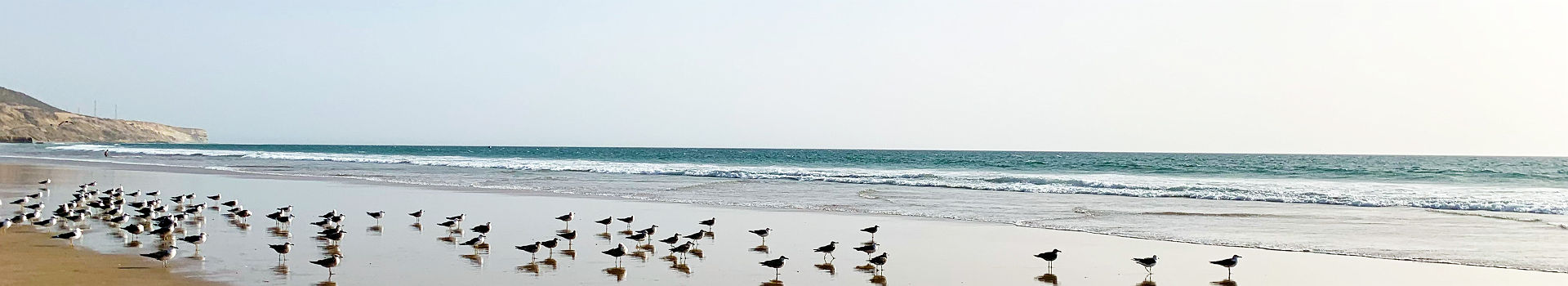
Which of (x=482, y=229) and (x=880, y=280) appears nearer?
(x=880, y=280)

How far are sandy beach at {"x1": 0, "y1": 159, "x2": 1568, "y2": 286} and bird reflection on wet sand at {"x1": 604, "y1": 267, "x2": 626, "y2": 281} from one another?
0.05 feet

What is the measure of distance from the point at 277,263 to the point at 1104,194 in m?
20.0

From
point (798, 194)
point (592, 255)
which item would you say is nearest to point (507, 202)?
point (798, 194)

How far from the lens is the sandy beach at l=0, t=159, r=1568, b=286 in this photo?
29.9 feet

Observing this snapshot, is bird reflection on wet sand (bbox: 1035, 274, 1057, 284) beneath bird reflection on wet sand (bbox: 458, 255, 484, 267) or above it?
above

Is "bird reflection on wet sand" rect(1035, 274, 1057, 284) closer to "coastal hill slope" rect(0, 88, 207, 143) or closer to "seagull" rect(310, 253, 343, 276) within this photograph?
"seagull" rect(310, 253, 343, 276)

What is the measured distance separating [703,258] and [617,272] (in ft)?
4.81

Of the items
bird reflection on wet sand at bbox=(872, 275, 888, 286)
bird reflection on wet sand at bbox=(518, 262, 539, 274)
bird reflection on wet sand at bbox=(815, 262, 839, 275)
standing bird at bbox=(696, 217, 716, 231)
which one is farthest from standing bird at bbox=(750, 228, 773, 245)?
bird reflection on wet sand at bbox=(518, 262, 539, 274)

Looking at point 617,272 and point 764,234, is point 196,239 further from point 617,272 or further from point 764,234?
point 764,234

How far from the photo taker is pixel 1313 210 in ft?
64.4

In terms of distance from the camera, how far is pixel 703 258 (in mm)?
10758

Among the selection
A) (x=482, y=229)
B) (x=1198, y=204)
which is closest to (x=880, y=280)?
(x=482, y=229)

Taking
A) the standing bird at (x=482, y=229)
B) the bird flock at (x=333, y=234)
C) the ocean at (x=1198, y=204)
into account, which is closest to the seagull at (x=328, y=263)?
the bird flock at (x=333, y=234)

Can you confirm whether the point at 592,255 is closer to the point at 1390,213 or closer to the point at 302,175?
the point at 1390,213
